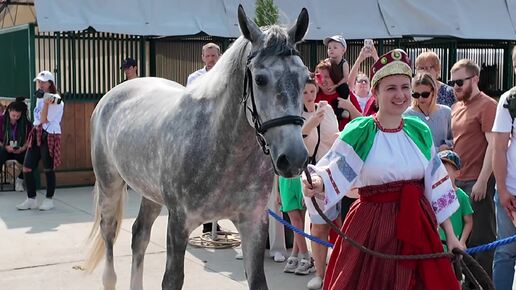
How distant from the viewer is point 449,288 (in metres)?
3.11

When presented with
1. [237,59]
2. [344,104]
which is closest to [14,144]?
[344,104]

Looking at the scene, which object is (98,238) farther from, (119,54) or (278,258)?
(119,54)

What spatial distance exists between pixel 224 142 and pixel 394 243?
98 centimetres

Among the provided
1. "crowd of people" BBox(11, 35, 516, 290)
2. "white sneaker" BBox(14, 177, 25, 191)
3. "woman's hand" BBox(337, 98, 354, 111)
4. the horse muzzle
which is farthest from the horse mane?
"white sneaker" BBox(14, 177, 25, 191)

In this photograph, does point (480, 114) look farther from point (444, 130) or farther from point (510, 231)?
point (510, 231)

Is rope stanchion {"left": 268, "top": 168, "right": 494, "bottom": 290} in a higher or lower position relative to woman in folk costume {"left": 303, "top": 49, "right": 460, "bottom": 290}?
lower

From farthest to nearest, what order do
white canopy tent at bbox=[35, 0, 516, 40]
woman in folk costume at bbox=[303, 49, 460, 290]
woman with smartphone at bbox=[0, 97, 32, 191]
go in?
white canopy tent at bbox=[35, 0, 516, 40]
woman with smartphone at bbox=[0, 97, 32, 191]
woman in folk costume at bbox=[303, 49, 460, 290]

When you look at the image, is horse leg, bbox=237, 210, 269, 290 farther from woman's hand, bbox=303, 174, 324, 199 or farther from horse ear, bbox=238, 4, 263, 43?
horse ear, bbox=238, 4, 263, 43

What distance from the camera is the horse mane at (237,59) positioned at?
305 centimetres

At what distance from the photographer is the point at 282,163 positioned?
283 centimetres

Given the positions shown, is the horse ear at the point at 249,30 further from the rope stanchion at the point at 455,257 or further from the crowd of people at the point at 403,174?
the rope stanchion at the point at 455,257

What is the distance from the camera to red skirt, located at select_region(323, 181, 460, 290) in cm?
314

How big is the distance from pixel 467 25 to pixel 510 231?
9.60 meters

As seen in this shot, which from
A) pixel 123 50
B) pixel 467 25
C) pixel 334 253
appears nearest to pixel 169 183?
pixel 334 253
